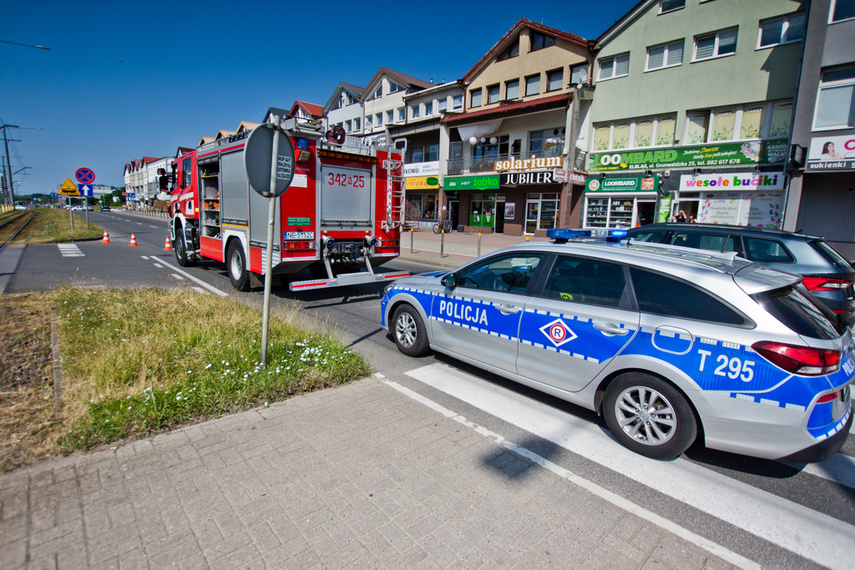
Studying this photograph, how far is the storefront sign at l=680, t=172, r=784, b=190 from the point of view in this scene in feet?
63.1

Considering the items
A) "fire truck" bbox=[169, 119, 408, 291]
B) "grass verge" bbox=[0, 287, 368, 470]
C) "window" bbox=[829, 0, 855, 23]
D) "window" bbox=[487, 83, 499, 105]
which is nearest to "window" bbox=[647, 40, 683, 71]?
"window" bbox=[829, 0, 855, 23]

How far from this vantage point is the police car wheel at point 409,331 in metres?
5.48

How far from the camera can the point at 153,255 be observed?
51.8 feet

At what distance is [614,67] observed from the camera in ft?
79.7

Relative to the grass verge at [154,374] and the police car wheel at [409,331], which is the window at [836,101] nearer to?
the police car wheel at [409,331]

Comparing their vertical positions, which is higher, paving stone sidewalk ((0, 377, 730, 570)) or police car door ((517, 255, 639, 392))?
police car door ((517, 255, 639, 392))

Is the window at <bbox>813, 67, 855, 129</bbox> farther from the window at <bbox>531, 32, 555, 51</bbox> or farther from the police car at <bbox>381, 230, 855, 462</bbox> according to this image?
the police car at <bbox>381, 230, 855, 462</bbox>

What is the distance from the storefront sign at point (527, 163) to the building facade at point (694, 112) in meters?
1.79

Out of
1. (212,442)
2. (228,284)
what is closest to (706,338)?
(212,442)

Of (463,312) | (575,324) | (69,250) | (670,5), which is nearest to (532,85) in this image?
(670,5)

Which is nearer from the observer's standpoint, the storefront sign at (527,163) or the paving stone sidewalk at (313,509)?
the paving stone sidewalk at (313,509)

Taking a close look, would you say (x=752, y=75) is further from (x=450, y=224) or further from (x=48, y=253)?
(x=48, y=253)

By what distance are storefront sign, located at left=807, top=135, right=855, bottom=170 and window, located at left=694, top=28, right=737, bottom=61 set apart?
6380 mm

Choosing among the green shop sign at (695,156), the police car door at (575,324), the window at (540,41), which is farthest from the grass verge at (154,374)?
the window at (540,41)
